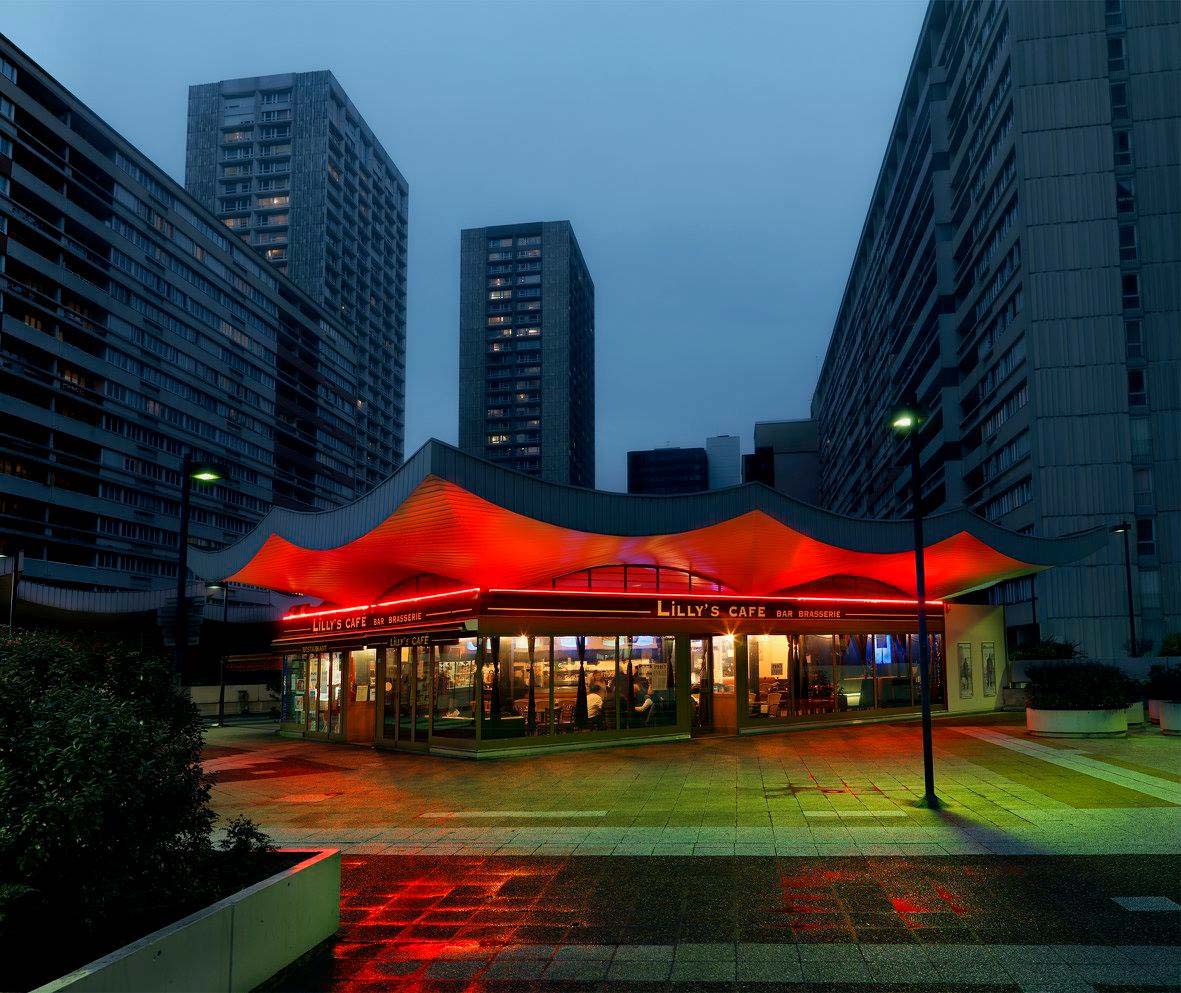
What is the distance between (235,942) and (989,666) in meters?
35.5

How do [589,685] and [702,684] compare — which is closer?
[589,685]

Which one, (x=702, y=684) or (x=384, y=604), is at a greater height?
(x=384, y=604)

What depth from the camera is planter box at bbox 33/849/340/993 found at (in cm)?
571

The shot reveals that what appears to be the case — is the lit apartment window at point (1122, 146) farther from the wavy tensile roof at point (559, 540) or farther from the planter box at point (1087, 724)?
the planter box at point (1087, 724)

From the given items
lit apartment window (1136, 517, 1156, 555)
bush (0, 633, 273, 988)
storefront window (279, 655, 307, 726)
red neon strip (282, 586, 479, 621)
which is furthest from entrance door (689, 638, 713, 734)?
lit apartment window (1136, 517, 1156, 555)

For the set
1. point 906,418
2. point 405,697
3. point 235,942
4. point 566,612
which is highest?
point 906,418

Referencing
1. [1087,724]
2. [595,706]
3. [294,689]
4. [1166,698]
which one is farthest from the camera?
[294,689]

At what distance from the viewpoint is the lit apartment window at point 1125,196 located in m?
58.5

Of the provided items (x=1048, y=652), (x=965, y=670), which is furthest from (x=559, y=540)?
(x=1048, y=652)

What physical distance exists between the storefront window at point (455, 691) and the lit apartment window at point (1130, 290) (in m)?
51.7

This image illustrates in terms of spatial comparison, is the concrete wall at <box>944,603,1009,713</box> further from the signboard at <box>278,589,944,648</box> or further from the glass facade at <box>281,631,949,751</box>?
the signboard at <box>278,589,944,648</box>

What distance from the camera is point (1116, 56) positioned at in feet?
196

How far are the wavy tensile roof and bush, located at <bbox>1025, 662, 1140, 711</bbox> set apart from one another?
491cm

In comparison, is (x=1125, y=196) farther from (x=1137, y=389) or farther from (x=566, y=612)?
(x=566, y=612)
